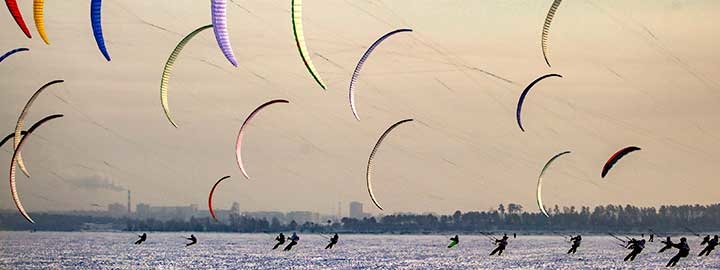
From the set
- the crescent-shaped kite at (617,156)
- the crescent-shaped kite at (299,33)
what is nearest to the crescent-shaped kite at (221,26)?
the crescent-shaped kite at (299,33)

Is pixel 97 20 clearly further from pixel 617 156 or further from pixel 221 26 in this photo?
pixel 617 156

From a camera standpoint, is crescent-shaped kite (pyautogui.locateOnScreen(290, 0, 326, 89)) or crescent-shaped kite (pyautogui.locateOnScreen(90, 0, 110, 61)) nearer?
crescent-shaped kite (pyautogui.locateOnScreen(290, 0, 326, 89))

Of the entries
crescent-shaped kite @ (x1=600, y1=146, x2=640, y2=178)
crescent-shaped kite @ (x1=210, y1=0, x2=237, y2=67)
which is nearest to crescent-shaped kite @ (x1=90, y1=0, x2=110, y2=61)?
crescent-shaped kite @ (x1=210, y1=0, x2=237, y2=67)

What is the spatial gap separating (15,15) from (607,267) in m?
49.0

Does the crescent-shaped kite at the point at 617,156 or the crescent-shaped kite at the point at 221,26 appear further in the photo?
the crescent-shaped kite at the point at 617,156

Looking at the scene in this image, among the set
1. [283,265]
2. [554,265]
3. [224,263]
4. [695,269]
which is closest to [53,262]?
[224,263]

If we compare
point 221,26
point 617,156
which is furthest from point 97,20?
point 617,156

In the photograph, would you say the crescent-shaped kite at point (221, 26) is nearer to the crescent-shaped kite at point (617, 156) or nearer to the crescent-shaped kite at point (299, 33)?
the crescent-shaped kite at point (299, 33)

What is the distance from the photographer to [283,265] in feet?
276

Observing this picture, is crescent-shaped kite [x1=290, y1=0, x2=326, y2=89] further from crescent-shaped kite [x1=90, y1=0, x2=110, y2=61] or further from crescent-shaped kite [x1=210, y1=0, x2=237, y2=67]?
crescent-shaped kite [x1=90, y1=0, x2=110, y2=61]

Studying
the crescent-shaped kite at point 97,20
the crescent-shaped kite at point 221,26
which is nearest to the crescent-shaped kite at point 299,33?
the crescent-shaped kite at point 221,26

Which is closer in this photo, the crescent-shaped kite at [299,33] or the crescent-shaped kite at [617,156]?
the crescent-shaped kite at [299,33]

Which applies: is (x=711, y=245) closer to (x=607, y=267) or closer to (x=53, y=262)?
(x=607, y=267)

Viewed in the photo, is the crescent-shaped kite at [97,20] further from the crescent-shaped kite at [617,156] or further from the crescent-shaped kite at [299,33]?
the crescent-shaped kite at [617,156]
